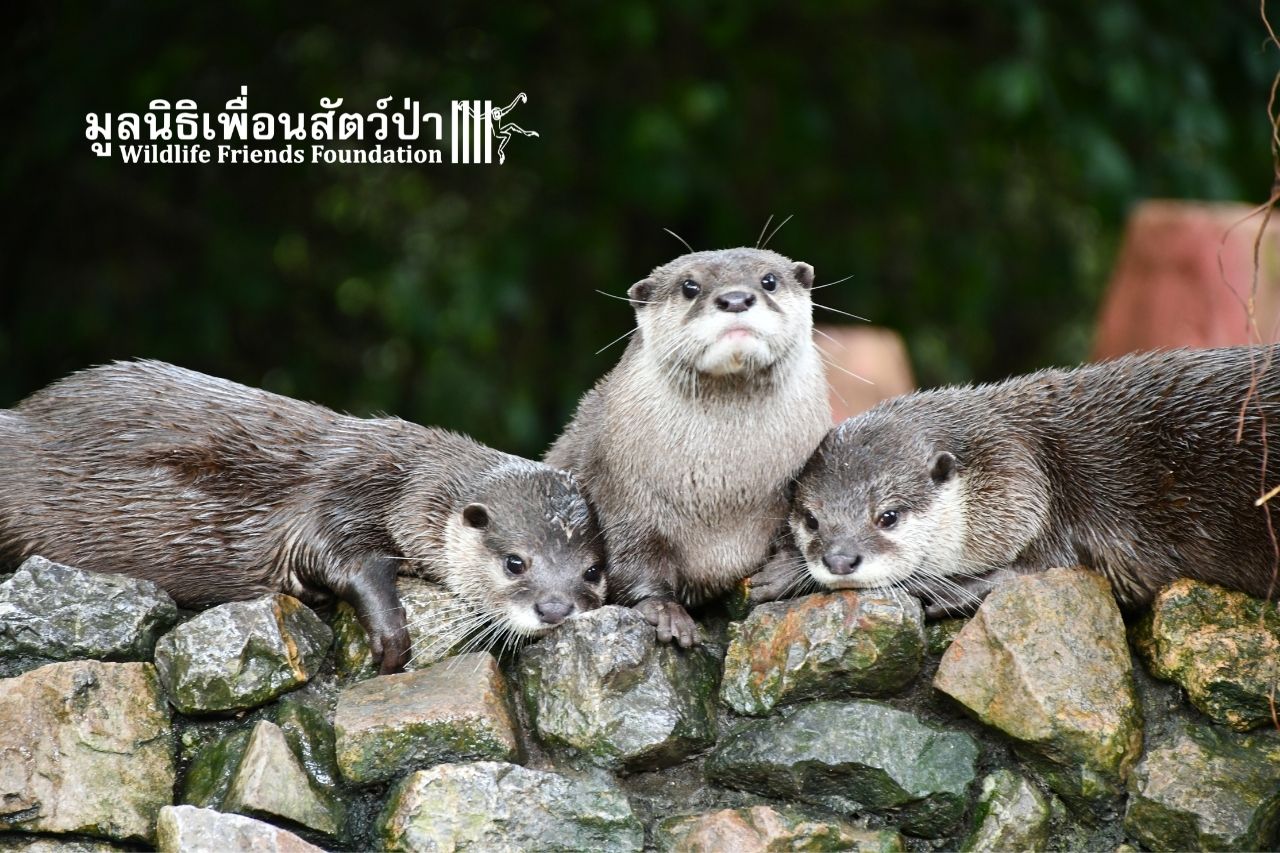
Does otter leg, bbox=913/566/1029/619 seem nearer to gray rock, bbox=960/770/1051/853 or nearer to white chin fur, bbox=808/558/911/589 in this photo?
white chin fur, bbox=808/558/911/589

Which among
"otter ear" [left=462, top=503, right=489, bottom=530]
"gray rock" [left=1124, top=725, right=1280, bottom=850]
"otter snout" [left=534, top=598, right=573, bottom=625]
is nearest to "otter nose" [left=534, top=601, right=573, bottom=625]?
"otter snout" [left=534, top=598, right=573, bottom=625]

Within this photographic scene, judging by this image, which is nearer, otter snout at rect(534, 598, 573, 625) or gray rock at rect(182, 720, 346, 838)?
gray rock at rect(182, 720, 346, 838)

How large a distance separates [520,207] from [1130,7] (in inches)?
101

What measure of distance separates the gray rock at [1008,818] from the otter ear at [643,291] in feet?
3.73

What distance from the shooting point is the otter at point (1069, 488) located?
279 centimetres

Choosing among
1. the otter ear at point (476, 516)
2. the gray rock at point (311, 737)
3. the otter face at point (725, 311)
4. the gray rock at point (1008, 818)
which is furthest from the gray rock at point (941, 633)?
the gray rock at point (311, 737)

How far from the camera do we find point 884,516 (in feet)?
9.59

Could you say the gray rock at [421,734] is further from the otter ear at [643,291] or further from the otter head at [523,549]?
the otter ear at [643,291]

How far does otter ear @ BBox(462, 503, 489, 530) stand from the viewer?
306 cm

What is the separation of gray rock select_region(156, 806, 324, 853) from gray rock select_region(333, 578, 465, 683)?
Result: 0.37 meters

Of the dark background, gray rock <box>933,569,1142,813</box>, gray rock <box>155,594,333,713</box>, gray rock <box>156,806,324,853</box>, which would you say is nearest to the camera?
gray rock <box>156,806,324,853</box>

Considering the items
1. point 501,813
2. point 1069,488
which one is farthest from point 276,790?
point 1069,488

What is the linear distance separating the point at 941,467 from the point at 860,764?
589 mm

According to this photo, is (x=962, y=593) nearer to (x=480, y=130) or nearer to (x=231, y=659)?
(x=231, y=659)
